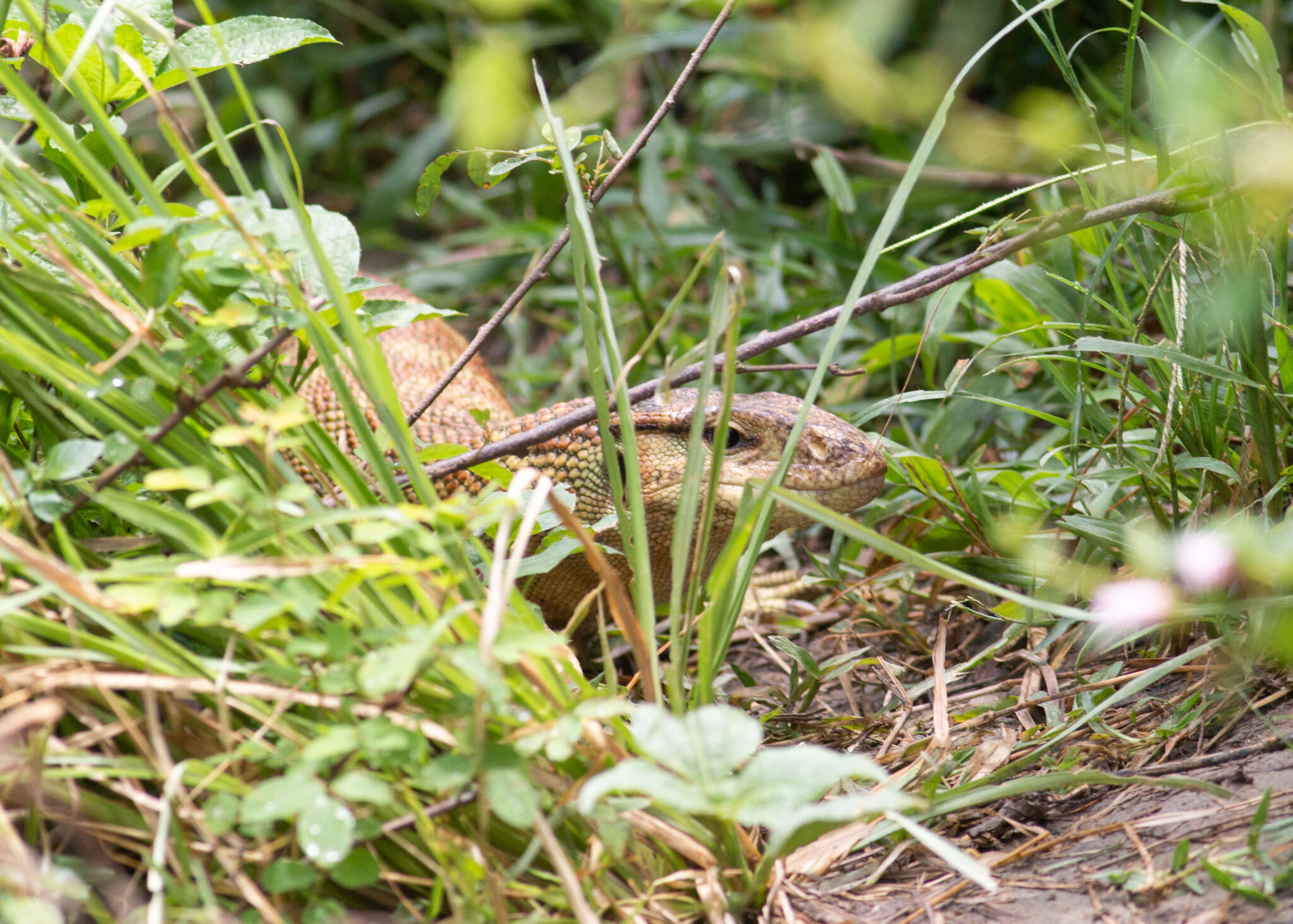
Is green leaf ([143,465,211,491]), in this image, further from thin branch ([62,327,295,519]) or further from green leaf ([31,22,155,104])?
green leaf ([31,22,155,104])

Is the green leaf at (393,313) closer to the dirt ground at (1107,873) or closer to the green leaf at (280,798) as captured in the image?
the green leaf at (280,798)

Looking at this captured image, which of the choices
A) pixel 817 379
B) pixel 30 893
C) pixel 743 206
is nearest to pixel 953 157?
pixel 743 206

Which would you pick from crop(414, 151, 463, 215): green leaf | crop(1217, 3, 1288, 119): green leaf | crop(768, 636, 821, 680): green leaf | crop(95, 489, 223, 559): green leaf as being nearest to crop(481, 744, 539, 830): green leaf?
crop(95, 489, 223, 559): green leaf

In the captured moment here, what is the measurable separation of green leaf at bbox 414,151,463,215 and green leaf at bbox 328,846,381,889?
1035 millimetres

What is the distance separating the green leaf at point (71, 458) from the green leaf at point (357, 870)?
544 mm

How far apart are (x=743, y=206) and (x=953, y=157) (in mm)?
789

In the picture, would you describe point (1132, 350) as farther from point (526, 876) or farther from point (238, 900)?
point (238, 900)

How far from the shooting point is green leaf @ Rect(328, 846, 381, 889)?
108 cm

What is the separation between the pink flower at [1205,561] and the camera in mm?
1537

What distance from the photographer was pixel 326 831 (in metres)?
1.01

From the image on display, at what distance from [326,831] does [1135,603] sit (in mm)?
1284

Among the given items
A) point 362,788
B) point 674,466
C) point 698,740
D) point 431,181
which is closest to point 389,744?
point 362,788

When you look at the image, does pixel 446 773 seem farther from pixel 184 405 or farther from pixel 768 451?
pixel 768 451

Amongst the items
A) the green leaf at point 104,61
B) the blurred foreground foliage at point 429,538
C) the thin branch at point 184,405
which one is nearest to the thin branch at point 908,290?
the blurred foreground foliage at point 429,538
